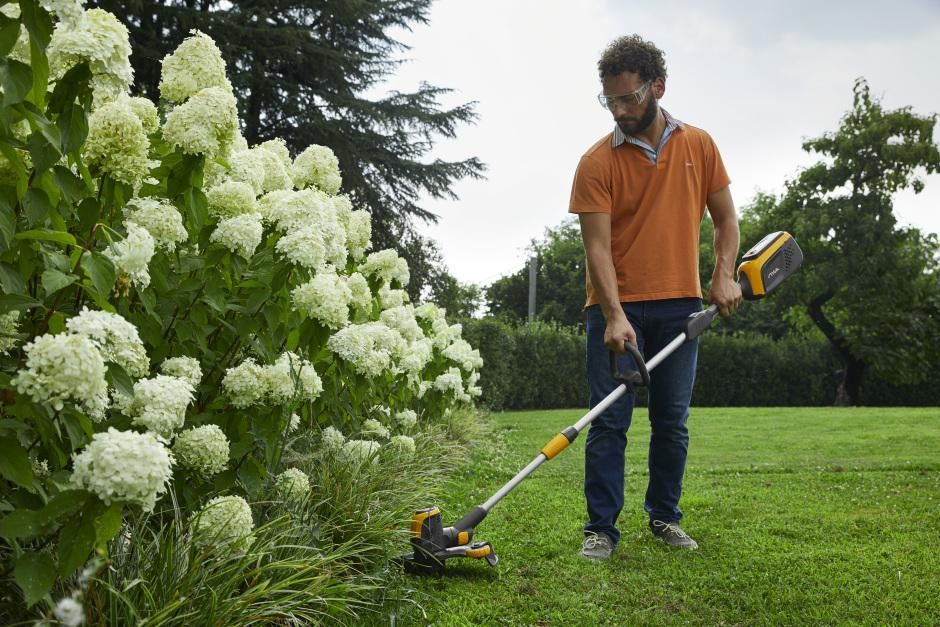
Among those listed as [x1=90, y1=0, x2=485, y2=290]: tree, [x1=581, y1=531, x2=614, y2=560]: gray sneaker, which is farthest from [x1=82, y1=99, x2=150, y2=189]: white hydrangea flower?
[x1=90, y1=0, x2=485, y2=290]: tree

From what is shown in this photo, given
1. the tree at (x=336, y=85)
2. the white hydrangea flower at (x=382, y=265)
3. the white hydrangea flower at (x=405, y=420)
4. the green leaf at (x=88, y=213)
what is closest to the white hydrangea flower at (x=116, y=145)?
the green leaf at (x=88, y=213)

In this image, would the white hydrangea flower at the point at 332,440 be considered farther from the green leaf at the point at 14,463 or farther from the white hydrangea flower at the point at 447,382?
the white hydrangea flower at the point at 447,382

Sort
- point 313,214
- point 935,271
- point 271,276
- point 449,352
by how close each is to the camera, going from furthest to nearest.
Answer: point 935,271, point 449,352, point 313,214, point 271,276

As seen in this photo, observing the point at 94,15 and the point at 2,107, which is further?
the point at 94,15

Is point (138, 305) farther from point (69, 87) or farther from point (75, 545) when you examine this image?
point (75, 545)

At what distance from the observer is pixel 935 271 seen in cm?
2533

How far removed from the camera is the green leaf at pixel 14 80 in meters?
1.35

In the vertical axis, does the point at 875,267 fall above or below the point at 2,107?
above

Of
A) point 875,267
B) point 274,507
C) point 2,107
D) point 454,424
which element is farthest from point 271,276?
point 875,267

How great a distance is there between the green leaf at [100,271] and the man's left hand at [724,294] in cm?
268

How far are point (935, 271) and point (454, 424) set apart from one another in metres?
24.1

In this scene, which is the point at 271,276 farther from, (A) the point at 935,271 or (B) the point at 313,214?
(A) the point at 935,271

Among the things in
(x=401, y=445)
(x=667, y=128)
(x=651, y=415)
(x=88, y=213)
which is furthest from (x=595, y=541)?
(x=88, y=213)

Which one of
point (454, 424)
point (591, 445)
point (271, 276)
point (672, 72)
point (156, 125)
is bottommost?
point (454, 424)
